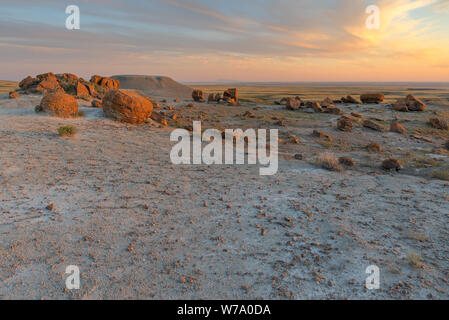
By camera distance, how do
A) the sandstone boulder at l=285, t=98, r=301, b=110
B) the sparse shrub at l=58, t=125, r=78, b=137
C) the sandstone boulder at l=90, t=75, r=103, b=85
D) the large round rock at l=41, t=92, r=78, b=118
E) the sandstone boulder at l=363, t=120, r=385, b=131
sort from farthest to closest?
the sandstone boulder at l=90, t=75, r=103, b=85 → the sandstone boulder at l=285, t=98, r=301, b=110 → the sandstone boulder at l=363, t=120, r=385, b=131 → the large round rock at l=41, t=92, r=78, b=118 → the sparse shrub at l=58, t=125, r=78, b=137

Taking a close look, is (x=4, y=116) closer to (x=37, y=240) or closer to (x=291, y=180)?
(x=37, y=240)

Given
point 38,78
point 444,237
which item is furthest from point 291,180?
point 38,78

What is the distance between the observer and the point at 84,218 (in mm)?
5438

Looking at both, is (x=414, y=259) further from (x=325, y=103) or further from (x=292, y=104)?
(x=325, y=103)

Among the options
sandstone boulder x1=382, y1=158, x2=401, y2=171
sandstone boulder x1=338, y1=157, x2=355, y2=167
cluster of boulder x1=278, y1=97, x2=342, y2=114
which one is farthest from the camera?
cluster of boulder x1=278, y1=97, x2=342, y2=114

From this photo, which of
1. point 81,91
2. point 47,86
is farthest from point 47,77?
point 81,91

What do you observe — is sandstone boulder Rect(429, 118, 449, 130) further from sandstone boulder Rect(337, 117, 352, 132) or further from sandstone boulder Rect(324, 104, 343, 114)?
sandstone boulder Rect(337, 117, 352, 132)

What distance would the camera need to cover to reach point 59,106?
13133mm

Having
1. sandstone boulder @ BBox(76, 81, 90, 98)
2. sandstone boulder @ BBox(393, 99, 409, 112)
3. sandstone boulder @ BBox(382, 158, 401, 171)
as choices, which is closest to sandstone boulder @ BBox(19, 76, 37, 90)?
sandstone boulder @ BBox(76, 81, 90, 98)

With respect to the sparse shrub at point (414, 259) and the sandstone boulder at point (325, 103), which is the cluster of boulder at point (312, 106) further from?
the sparse shrub at point (414, 259)

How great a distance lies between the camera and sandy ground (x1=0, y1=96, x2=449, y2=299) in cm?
389

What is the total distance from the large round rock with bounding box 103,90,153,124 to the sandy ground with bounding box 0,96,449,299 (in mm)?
4565

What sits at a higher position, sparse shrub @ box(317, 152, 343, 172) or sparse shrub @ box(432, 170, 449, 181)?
sparse shrub @ box(317, 152, 343, 172)

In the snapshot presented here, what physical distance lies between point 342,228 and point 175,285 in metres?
3.19
